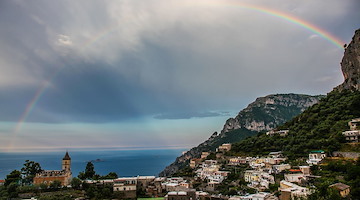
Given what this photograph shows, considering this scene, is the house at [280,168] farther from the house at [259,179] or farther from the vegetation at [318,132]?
the vegetation at [318,132]

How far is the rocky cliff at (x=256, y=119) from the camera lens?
135m

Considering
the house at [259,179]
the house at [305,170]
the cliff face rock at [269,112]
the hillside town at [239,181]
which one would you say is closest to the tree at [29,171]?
the hillside town at [239,181]

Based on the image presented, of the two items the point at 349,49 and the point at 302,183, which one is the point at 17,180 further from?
the point at 349,49

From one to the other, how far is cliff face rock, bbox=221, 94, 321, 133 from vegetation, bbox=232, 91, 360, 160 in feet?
267

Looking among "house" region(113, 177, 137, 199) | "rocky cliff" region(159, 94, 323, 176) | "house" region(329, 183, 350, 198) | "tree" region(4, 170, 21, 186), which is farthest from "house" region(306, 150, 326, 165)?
"rocky cliff" region(159, 94, 323, 176)

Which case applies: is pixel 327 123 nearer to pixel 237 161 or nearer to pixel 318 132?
pixel 318 132

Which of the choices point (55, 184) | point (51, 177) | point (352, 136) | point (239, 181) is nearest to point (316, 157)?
point (352, 136)

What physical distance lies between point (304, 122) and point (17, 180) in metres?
59.3

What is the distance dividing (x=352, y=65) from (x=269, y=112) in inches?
3680

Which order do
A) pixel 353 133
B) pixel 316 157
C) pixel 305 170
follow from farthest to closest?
pixel 353 133 < pixel 316 157 < pixel 305 170

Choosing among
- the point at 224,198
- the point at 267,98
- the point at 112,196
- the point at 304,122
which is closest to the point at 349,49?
the point at 304,122

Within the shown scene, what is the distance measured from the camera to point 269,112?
157 meters

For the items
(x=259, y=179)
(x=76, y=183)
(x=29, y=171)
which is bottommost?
(x=76, y=183)

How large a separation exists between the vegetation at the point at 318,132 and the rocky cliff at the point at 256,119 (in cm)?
6888
